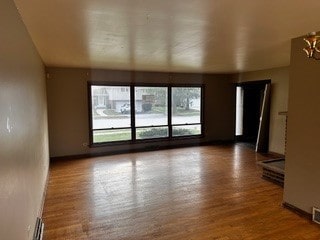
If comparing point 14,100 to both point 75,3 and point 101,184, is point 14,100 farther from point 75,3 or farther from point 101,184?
point 101,184

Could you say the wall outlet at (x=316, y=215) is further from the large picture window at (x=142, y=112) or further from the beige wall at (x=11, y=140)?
the large picture window at (x=142, y=112)

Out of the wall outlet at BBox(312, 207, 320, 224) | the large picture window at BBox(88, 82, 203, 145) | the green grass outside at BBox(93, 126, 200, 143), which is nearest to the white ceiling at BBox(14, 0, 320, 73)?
the wall outlet at BBox(312, 207, 320, 224)

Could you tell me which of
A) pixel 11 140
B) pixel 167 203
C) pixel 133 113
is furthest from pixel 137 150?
pixel 11 140

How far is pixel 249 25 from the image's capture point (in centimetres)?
257

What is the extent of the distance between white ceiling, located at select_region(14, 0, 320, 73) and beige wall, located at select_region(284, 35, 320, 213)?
440mm

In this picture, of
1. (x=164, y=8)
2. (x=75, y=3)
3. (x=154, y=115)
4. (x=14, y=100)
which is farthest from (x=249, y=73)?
(x=14, y=100)

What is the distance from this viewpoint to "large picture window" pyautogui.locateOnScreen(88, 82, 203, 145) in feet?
21.4

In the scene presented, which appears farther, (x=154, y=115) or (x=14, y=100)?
(x=154, y=115)

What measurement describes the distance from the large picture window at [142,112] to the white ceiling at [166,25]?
8.95ft

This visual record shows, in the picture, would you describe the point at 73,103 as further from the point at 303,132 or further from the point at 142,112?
the point at 303,132

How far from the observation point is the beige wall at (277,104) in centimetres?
607

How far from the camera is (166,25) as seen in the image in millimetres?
2533

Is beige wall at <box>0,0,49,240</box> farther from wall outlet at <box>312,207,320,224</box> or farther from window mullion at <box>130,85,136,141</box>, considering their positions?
window mullion at <box>130,85,136,141</box>

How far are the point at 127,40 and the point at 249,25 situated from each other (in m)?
1.51
